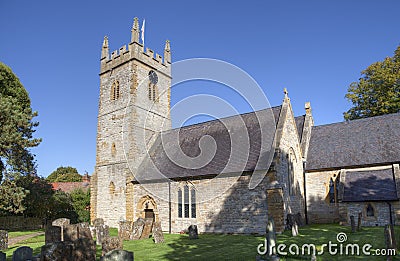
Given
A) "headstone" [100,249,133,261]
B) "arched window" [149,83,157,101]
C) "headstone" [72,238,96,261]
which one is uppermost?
"arched window" [149,83,157,101]

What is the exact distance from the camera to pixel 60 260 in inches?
337

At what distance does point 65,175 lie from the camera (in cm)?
6556

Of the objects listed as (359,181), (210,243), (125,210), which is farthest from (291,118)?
(125,210)

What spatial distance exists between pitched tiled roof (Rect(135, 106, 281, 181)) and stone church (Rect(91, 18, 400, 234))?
0.32 ft

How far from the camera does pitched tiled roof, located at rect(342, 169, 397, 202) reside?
62.9ft

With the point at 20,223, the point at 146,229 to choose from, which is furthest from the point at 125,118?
the point at 20,223

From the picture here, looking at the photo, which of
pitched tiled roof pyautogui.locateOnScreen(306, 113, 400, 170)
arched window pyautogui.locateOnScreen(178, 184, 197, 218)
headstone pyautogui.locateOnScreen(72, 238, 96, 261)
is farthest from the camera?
pitched tiled roof pyautogui.locateOnScreen(306, 113, 400, 170)

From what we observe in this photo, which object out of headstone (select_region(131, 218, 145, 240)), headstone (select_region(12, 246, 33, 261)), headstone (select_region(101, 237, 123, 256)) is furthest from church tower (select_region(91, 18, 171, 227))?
headstone (select_region(12, 246, 33, 261))

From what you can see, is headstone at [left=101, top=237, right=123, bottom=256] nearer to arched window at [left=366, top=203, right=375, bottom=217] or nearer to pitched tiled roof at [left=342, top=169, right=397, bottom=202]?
pitched tiled roof at [left=342, top=169, right=397, bottom=202]

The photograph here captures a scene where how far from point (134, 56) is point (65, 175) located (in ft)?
154

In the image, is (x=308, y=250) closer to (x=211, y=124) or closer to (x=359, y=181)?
(x=359, y=181)

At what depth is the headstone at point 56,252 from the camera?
27.5 feet

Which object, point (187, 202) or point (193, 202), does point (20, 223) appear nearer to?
point (187, 202)

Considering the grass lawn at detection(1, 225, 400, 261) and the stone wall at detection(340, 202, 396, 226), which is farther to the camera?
the stone wall at detection(340, 202, 396, 226)
